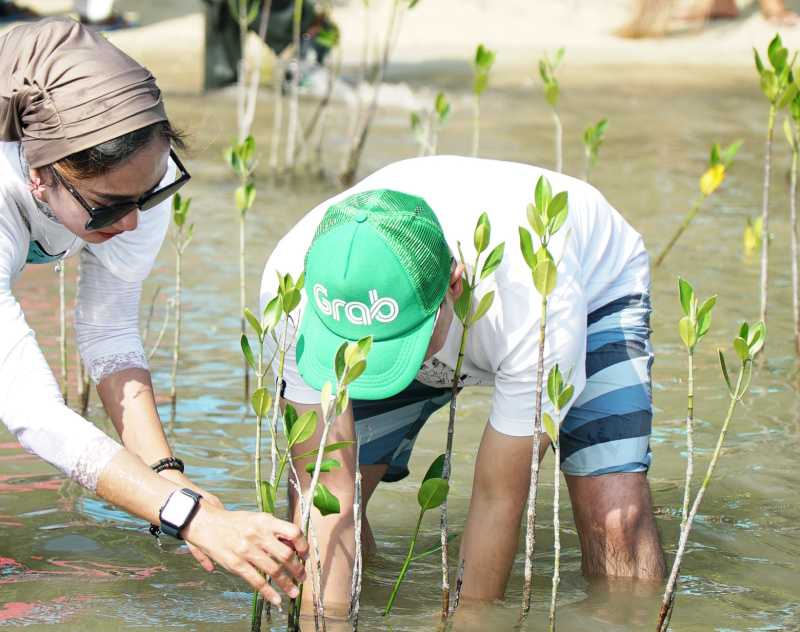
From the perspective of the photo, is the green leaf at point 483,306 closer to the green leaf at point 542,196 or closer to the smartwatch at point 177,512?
the green leaf at point 542,196

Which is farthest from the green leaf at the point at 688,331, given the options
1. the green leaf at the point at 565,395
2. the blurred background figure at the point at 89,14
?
the blurred background figure at the point at 89,14

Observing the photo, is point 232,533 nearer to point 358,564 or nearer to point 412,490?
point 358,564

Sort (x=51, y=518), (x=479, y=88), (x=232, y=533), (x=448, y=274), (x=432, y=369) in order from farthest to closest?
(x=479, y=88)
(x=51, y=518)
(x=432, y=369)
(x=448, y=274)
(x=232, y=533)

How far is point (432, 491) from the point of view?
3.12 meters

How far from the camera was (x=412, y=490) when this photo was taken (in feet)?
15.4

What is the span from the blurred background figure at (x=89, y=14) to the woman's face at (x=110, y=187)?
11186mm

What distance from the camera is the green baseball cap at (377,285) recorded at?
2947 millimetres

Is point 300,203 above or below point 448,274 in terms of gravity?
below

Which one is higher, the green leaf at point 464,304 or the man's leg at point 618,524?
the green leaf at point 464,304

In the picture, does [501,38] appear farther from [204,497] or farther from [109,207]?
[204,497]

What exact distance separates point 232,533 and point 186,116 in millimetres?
8342

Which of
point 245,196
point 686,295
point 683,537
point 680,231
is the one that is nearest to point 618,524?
point 683,537

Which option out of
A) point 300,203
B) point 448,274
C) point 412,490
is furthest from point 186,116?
point 448,274

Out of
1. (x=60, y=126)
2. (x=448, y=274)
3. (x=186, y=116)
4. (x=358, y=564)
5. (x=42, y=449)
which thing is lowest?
(x=186, y=116)
